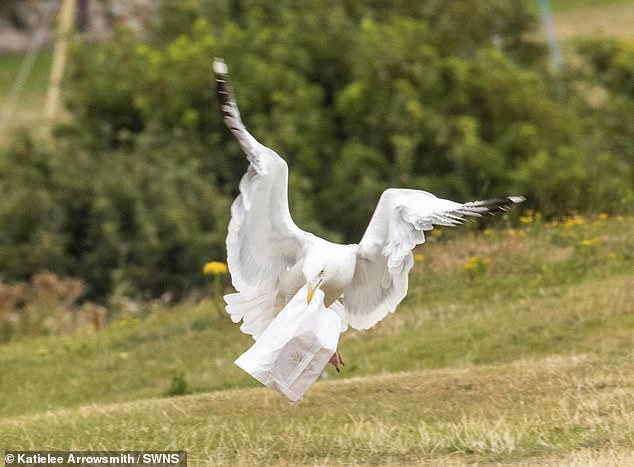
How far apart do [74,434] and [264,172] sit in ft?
6.41

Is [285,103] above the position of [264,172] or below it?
below

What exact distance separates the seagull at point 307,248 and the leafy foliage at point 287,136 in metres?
7.27

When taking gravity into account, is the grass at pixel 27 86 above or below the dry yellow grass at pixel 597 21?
below

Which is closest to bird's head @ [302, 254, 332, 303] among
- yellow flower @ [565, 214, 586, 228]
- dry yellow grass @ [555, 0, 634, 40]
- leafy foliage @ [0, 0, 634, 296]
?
yellow flower @ [565, 214, 586, 228]

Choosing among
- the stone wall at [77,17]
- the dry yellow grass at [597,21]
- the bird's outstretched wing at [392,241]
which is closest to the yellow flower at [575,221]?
the bird's outstretched wing at [392,241]

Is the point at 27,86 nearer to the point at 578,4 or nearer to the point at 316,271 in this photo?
the point at 578,4

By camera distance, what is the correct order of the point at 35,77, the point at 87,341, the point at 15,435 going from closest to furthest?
the point at 15,435
the point at 87,341
the point at 35,77

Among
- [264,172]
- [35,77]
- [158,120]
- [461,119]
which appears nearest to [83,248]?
[158,120]

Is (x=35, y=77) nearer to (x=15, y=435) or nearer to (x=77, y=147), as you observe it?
(x=77, y=147)

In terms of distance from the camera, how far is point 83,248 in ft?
60.4

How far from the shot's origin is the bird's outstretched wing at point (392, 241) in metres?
8.57

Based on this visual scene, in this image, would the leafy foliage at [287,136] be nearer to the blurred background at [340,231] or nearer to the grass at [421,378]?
the blurred background at [340,231]

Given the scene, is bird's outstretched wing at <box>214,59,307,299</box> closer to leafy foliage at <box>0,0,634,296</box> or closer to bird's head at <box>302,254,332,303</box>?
bird's head at <box>302,254,332,303</box>

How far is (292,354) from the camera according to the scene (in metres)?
8.17
